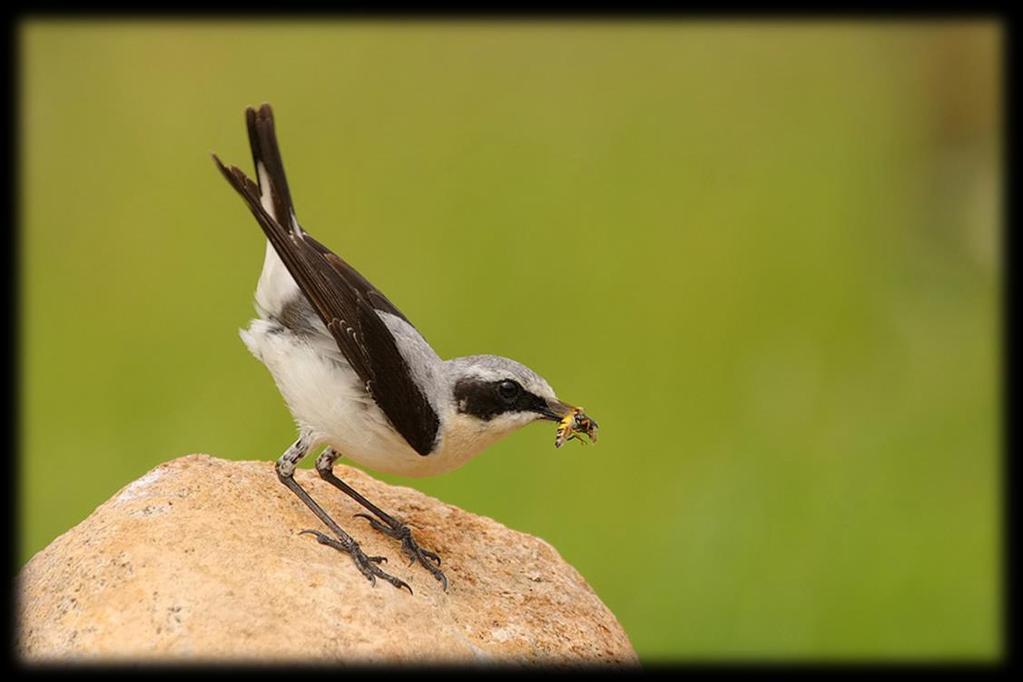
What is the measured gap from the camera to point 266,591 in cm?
531

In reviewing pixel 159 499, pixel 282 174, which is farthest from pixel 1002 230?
pixel 159 499

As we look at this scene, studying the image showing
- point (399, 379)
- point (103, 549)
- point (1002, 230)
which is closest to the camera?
point (103, 549)

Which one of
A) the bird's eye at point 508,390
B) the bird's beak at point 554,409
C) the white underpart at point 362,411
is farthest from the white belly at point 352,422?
the bird's beak at point 554,409

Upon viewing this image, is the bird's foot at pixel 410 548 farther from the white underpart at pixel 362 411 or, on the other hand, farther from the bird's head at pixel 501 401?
the bird's head at pixel 501 401

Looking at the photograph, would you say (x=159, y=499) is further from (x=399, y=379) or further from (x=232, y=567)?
(x=399, y=379)

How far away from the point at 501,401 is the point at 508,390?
2.1 inches

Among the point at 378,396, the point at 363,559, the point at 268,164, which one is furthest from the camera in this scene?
the point at 268,164

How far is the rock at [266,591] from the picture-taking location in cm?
514

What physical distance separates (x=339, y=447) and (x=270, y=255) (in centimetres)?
102

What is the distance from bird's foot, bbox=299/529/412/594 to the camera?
5633mm

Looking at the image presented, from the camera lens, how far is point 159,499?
5.91 m

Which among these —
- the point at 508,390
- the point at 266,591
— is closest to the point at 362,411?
the point at 508,390

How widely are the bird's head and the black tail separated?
1209 millimetres

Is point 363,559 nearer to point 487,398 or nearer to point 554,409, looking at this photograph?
point 487,398
